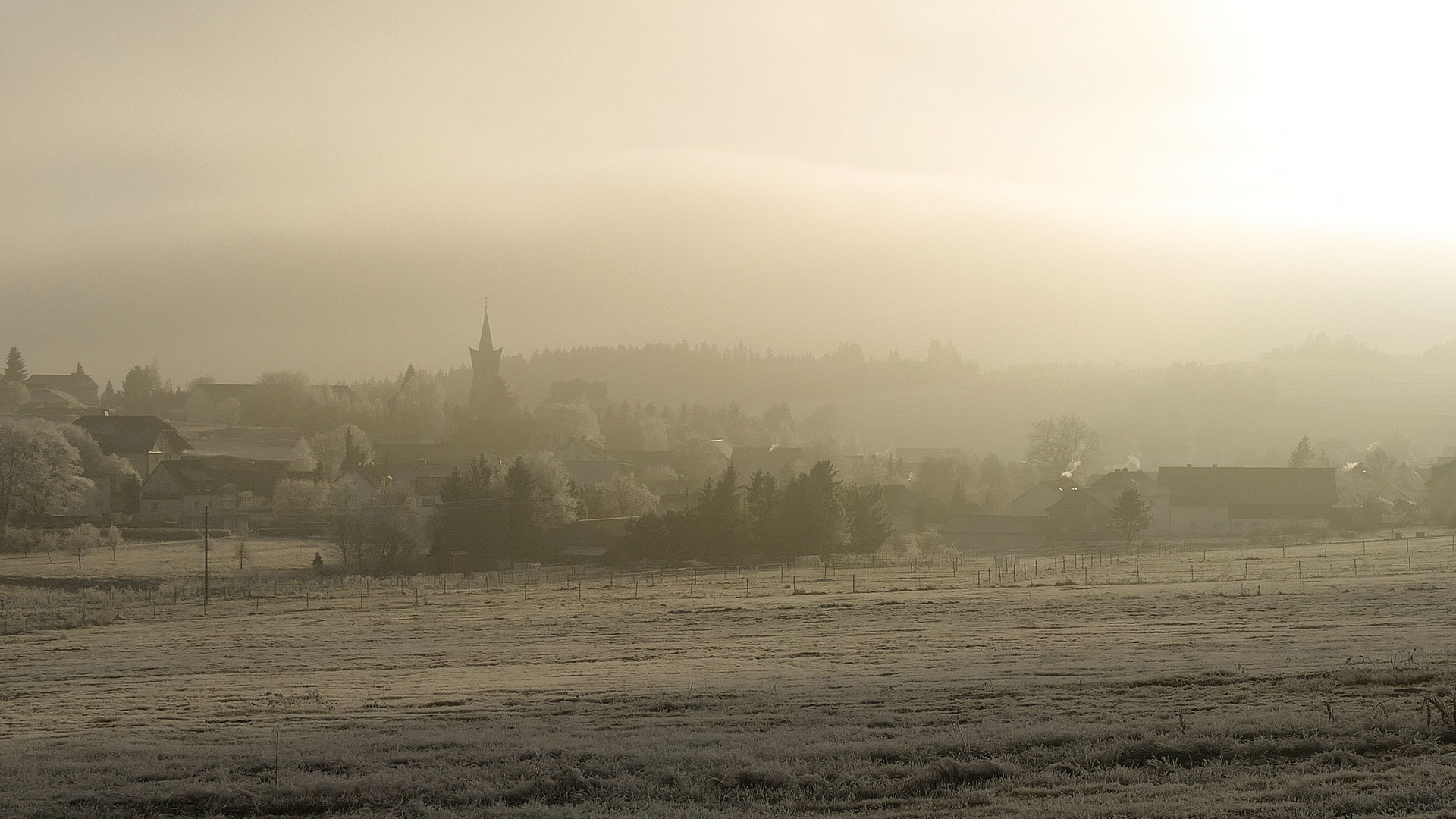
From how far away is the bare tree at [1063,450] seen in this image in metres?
139

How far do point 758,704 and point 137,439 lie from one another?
341 feet

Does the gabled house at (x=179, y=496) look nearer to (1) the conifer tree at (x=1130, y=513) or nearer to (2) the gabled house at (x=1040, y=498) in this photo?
(2) the gabled house at (x=1040, y=498)

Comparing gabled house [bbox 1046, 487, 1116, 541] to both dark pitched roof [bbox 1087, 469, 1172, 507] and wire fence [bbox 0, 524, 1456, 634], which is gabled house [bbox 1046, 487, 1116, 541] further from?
wire fence [bbox 0, 524, 1456, 634]

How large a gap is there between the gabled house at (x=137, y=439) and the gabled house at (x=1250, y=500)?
308 feet

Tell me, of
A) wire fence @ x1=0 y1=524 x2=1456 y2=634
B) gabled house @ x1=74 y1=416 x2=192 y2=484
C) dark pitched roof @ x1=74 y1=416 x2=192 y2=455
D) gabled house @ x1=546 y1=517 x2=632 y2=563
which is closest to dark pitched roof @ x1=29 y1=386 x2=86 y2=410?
gabled house @ x1=74 y1=416 x2=192 y2=484

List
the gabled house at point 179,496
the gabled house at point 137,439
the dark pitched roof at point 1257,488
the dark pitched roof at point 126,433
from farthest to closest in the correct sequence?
the dark pitched roof at point 126,433
the gabled house at point 137,439
the dark pitched roof at point 1257,488
the gabled house at point 179,496

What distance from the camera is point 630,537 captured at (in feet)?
241

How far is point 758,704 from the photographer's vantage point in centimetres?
2286

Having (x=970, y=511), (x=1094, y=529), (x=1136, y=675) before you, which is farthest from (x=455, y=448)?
(x=1136, y=675)

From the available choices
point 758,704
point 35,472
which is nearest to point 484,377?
point 35,472

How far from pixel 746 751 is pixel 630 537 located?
5666 cm

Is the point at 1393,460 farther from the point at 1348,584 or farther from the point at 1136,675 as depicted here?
the point at 1136,675

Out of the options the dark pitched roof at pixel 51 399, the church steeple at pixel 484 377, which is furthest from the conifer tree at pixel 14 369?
the church steeple at pixel 484 377

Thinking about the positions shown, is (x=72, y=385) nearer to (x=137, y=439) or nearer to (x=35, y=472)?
(x=137, y=439)
